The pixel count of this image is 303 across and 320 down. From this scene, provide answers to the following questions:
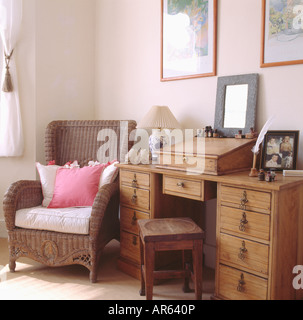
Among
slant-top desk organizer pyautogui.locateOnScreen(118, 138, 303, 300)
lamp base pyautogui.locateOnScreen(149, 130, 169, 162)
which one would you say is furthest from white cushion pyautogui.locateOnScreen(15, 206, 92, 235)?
lamp base pyautogui.locateOnScreen(149, 130, 169, 162)

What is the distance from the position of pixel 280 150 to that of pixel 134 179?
0.99 metres

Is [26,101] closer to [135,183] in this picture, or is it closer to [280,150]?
[135,183]

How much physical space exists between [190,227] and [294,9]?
1483mm

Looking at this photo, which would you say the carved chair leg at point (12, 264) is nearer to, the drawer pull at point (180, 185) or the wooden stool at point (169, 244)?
the wooden stool at point (169, 244)

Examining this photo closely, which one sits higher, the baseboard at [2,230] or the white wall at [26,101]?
the white wall at [26,101]

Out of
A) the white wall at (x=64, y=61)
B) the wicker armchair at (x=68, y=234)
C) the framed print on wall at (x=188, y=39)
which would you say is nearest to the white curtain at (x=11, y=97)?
the white wall at (x=64, y=61)

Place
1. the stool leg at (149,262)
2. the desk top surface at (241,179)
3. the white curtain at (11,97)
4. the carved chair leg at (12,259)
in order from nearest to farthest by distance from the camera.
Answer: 1. the desk top surface at (241,179)
2. the stool leg at (149,262)
3. the carved chair leg at (12,259)
4. the white curtain at (11,97)

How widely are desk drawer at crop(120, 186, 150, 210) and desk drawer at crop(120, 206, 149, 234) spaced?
4cm

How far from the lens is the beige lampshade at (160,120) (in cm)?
271

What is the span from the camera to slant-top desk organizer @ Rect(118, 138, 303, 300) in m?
1.82

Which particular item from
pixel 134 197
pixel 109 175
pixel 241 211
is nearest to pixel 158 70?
pixel 109 175

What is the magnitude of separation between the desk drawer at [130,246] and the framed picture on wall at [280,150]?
103 cm

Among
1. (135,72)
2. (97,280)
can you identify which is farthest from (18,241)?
(135,72)
